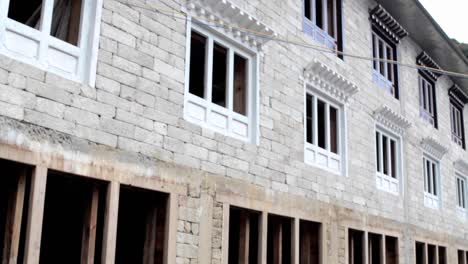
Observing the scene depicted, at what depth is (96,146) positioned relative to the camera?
7773 mm

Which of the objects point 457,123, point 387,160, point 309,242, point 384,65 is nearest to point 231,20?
point 309,242

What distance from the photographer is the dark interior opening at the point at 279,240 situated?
431 inches

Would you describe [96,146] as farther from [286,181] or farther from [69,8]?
[286,181]

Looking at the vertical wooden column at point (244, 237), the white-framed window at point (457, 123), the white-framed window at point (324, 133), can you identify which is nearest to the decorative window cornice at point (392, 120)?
the white-framed window at point (324, 133)

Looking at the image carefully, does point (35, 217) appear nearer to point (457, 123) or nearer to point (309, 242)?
point (309, 242)

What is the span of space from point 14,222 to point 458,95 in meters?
19.6

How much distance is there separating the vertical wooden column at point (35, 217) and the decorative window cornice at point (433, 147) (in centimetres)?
1372

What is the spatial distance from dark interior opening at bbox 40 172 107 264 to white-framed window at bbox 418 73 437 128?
1257 centimetres

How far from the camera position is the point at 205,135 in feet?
31.3

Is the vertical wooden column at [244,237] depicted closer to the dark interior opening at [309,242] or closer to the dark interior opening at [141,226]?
the dark interior opening at [141,226]

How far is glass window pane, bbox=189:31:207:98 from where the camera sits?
10.1m

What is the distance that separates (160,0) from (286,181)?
4215mm

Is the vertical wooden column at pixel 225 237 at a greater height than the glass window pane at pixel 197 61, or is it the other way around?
the glass window pane at pixel 197 61

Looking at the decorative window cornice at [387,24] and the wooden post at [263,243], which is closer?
the wooden post at [263,243]
